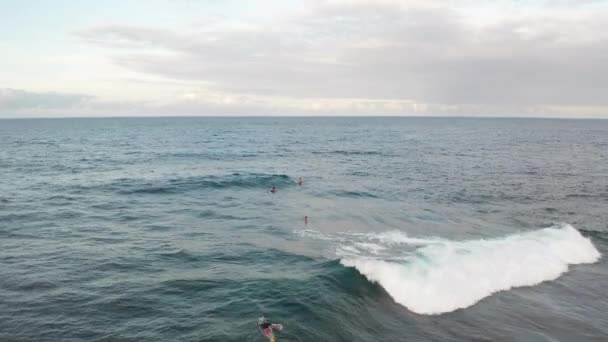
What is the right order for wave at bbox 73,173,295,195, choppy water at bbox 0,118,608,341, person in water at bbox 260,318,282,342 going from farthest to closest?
1. wave at bbox 73,173,295,195
2. choppy water at bbox 0,118,608,341
3. person in water at bbox 260,318,282,342

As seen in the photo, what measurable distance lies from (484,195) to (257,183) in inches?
1196

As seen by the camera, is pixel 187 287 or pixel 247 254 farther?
pixel 247 254

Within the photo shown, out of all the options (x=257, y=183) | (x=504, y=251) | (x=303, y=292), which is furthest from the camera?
(x=257, y=183)

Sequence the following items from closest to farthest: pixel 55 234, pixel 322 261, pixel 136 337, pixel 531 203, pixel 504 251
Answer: pixel 136 337 < pixel 322 261 < pixel 504 251 < pixel 55 234 < pixel 531 203

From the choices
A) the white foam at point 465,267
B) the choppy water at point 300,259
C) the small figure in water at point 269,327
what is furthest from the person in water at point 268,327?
the white foam at point 465,267

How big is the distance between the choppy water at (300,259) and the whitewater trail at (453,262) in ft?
0.42

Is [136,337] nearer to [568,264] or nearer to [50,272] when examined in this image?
[50,272]

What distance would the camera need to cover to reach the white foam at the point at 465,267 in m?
24.9

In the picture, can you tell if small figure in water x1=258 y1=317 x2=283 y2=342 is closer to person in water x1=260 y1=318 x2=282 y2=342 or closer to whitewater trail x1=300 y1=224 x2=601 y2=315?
person in water x1=260 y1=318 x2=282 y2=342

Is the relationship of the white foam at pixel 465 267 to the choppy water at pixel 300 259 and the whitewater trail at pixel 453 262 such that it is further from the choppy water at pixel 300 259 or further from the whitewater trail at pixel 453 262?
the choppy water at pixel 300 259

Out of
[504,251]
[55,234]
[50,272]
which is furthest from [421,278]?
[55,234]

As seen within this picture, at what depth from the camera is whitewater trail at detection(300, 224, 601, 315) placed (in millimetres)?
25109

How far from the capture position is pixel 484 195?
53438mm

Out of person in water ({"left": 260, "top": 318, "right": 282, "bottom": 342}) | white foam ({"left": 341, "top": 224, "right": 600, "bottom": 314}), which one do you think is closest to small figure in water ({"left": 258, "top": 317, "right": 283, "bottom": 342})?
person in water ({"left": 260, "top": 318, "right": 282, "bottom": 342})
